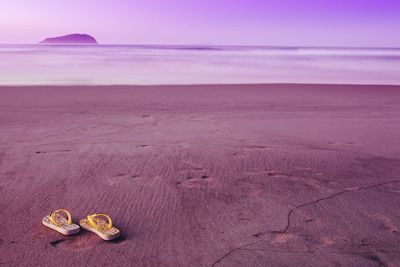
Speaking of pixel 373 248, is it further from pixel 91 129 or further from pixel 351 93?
pixel 351 93

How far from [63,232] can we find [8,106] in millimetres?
6817

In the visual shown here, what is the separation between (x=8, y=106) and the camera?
9.05 m

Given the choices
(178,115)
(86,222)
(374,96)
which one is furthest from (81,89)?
(86,222)

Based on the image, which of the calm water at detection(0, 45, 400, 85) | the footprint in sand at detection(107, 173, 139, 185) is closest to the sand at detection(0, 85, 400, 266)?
the footprint in sand at detection(107, 173, 139, 185)

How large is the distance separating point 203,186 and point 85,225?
141 centimetres

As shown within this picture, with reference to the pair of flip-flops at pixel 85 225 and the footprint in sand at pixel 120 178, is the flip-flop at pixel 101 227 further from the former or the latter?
the footprint in sand at pixel 120 178

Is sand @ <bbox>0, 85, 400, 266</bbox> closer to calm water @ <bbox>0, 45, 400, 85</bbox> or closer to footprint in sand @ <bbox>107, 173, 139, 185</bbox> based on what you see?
footprint in sand @ <bbox>107, 173, 139, 185</bbox>

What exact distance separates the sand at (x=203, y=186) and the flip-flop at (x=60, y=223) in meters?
0.06

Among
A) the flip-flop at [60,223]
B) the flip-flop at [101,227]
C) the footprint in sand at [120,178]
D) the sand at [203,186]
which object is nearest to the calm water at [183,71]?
the sand at [203,186]

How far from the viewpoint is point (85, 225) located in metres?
3.30

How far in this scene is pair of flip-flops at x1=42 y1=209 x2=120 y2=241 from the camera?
3159mm

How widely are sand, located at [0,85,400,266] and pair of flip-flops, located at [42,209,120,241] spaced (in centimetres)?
6

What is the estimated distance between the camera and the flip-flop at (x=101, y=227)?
3.13 m

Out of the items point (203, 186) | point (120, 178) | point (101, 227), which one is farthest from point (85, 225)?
point (203, 186)
